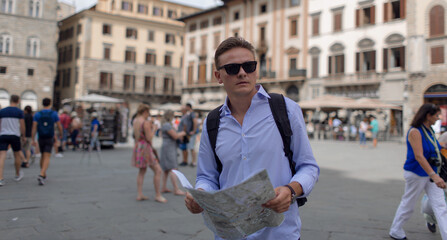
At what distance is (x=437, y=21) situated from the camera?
22.5 metres

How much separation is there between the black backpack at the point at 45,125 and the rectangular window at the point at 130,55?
1404 inches

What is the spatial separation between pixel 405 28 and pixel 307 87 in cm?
822

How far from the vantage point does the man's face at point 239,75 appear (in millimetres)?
1757

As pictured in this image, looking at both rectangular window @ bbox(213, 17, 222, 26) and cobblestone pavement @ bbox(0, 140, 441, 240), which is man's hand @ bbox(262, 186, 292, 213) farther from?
rectangular window @ bbox(213, 17, 222, 26)

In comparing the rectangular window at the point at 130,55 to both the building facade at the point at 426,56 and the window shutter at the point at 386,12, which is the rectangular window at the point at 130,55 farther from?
the building facade at the point at 426,56

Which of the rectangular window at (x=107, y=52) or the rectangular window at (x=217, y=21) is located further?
the rectangular window at (x=107, y=52)

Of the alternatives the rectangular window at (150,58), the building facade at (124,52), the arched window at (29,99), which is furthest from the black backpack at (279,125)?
the rectangular window at (150,58)

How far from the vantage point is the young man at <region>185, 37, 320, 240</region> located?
5.62ft

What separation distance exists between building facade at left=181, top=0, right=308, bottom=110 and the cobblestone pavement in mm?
22395

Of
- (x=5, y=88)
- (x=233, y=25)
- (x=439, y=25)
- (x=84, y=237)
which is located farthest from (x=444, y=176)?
(x=5, y=88)

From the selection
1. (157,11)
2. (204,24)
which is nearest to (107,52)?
(157,11)

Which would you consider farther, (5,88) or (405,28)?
(5,88)

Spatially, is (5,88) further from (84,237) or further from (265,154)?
(265,154)

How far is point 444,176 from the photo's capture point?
3855 millimetres
